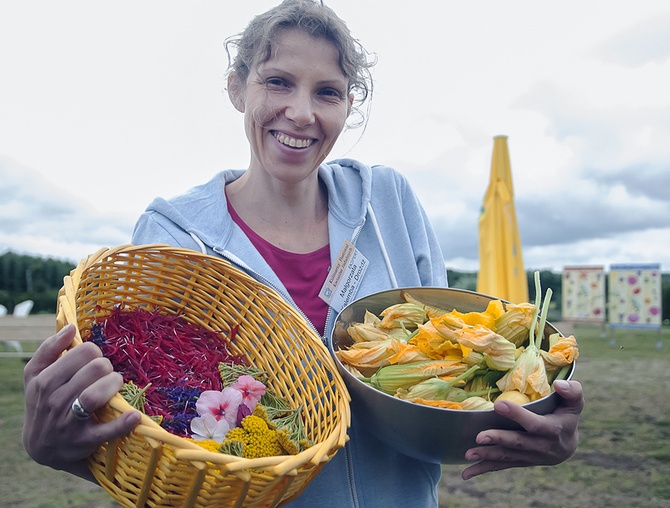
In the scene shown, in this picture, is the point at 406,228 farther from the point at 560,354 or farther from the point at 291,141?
the point at 560,354

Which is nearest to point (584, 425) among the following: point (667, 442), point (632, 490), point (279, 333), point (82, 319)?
point (667, 442)

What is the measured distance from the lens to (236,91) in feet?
6.25

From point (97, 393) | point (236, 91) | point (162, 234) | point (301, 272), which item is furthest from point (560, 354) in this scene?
point (236, 91)

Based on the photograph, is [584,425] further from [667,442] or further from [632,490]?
[632,490]

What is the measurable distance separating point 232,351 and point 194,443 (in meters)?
0.59

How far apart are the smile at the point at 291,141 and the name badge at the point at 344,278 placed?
13.3 inches

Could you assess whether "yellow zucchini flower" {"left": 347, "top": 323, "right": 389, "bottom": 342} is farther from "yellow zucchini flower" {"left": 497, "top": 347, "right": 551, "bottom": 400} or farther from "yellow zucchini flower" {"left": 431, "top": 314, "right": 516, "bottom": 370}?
"yellow zucchini flower" {"left": 497, "top": 347, "right": 551, "bottom": 400}

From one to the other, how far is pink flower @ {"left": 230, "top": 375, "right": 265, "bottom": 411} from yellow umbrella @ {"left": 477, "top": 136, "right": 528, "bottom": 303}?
17.3ft

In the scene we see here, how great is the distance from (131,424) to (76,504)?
3.44 metres

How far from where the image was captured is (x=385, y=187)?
1.98 meters

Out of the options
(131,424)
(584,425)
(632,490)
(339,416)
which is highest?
(131,424)

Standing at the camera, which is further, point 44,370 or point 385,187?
point 385,187

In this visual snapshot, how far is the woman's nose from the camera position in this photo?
5.33 feet

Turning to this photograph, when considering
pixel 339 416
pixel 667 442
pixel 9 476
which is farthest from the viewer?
pixel 667 442
